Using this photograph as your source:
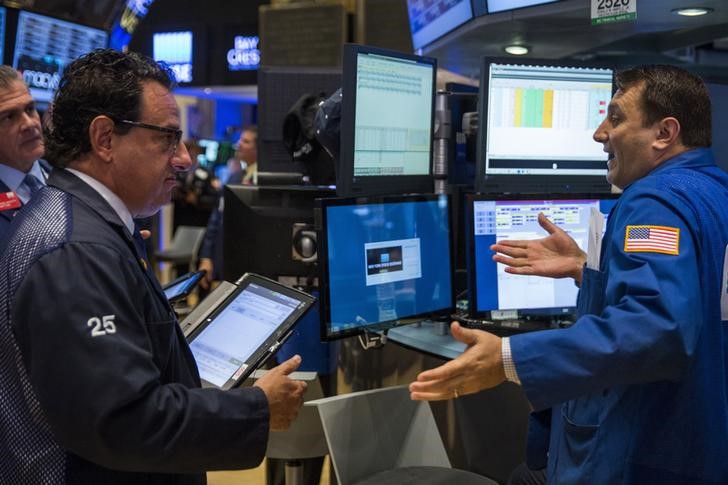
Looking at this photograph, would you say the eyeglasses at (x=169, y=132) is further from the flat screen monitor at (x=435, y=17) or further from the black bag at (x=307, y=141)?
the flat screen monitor at (x=435, y=17)

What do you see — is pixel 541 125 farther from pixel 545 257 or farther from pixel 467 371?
pixel 467 371

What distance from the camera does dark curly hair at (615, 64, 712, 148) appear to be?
1794 millimetres

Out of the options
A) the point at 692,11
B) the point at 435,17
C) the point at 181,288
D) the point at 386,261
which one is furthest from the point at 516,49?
the point at 181,288

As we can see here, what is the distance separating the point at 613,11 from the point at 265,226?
1.44 metres

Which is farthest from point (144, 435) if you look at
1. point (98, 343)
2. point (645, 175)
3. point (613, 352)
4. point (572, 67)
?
point (572, 67)

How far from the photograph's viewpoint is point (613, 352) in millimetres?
1570

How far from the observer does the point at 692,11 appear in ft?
9.59

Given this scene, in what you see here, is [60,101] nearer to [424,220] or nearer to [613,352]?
[613,352]

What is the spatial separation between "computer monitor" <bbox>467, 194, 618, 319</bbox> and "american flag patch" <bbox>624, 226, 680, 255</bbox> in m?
1.06

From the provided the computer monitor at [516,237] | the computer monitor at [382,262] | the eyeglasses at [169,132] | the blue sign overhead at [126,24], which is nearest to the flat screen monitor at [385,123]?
the computer monitor at [382,262]

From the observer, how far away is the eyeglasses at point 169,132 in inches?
60.9

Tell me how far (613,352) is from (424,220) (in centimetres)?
115

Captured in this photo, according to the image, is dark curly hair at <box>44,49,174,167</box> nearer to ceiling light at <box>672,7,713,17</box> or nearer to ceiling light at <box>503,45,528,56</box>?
ceiling light at <box>672,7,713,17</box>

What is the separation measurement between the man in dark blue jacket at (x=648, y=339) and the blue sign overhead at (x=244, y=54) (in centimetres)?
1036
